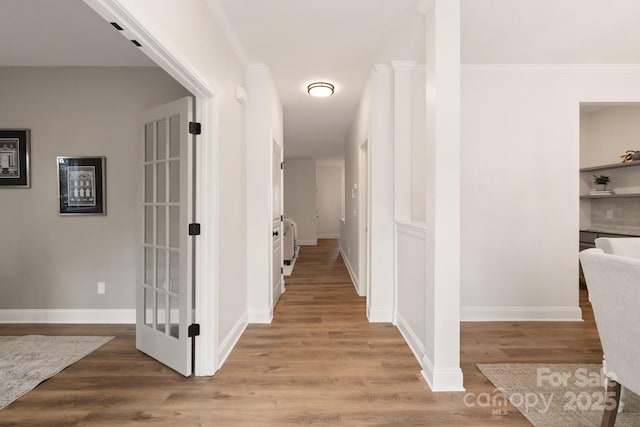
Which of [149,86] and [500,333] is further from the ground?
[149,86]

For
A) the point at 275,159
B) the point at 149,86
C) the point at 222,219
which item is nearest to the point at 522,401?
the point at 222,219

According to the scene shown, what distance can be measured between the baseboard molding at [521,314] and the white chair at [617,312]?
1.80 m

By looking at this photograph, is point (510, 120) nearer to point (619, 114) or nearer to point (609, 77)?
point (609, 77)

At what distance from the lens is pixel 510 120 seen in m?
3.31

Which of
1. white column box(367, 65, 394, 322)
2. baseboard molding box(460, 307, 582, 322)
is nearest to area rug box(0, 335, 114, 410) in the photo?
white column box(367, 65, 394, 322)

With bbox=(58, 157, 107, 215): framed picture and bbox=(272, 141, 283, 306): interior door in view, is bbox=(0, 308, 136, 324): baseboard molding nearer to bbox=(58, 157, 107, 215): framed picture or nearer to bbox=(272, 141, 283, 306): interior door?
bbox=(58, 157, 107, 215): framed picture

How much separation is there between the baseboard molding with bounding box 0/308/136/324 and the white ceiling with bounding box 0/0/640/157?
2.44 metres

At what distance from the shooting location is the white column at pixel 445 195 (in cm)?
206

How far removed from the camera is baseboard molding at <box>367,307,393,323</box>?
327cm

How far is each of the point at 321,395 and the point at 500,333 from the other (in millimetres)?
1933

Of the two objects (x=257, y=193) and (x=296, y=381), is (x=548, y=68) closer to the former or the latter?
(x=257, y=193)

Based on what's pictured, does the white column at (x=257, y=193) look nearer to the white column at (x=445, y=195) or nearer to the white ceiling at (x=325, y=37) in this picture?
the white ceiling at (x=325, y=37)

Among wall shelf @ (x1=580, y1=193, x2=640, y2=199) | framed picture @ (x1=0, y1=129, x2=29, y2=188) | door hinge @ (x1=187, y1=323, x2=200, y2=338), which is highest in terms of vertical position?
framed picture @ (x1=0, y1=129, x2=29, y2=188)

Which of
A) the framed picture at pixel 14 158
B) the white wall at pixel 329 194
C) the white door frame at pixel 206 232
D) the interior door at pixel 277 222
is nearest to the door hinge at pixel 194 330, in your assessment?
the white door frame at pixel 206 232
